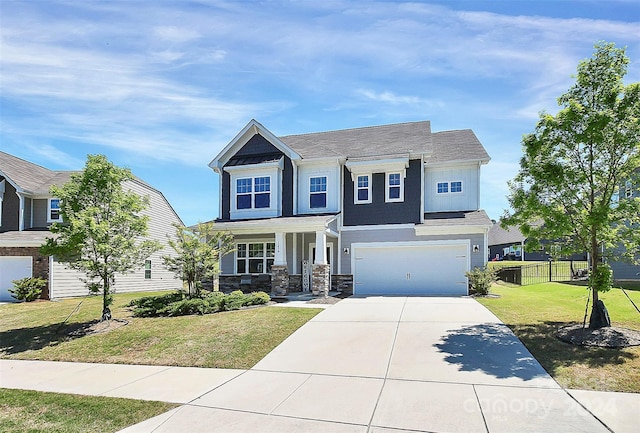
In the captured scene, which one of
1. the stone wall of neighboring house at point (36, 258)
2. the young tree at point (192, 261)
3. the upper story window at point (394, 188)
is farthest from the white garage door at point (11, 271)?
the upper story window at point (394, 188)

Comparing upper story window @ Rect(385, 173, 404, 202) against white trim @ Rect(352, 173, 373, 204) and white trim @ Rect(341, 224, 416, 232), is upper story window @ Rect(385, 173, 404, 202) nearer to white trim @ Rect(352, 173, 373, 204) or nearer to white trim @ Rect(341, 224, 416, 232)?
white trim @ Rect(352, 173, 373, 204)

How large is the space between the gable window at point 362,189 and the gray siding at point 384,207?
0.20 metres

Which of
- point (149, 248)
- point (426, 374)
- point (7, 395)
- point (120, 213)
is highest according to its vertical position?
point (120, 213)

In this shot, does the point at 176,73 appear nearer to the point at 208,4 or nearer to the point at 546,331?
the point at 208,4

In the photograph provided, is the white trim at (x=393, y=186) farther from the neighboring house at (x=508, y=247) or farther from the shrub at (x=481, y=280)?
the neighboring house at (x=508, y=247)

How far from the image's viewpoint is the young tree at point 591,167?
893cm

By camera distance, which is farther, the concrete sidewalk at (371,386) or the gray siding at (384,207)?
the gray siding at (384,207)

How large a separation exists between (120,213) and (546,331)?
1237 centimetres

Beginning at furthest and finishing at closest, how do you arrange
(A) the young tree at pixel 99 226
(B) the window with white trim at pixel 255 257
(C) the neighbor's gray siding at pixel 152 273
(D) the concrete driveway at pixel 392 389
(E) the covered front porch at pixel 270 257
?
(C) the neighbor's gray siding at pixel 152 273, (B) the window with white trim at pixel 255 257, (E) the covered front porch at pixel 270 257, (A) the young tree at pixel 99 226, (D) the concrete driveway at pixel 392 389

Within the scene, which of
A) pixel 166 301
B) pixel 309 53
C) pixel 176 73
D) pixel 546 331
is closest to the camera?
pixel 546 331

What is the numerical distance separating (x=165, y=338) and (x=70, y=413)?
431cm

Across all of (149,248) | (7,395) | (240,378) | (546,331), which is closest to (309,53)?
(149,248)

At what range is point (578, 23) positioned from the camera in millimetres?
10297

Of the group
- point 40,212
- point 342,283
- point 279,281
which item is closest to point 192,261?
point 279,281
